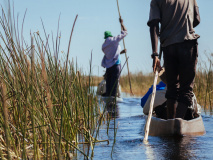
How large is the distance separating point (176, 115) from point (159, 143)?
0.68 meters

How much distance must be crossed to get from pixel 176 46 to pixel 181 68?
0.89ft

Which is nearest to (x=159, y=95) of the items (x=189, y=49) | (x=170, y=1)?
(x=189, y=49)

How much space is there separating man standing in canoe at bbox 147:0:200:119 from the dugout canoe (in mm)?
163

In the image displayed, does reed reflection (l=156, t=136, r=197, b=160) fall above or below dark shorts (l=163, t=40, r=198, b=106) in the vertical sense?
below

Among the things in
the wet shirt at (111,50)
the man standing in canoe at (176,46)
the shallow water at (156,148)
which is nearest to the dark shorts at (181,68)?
the man standing in canoe at (176,46)

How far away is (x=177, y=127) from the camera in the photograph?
487cm

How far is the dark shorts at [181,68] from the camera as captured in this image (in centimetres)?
489

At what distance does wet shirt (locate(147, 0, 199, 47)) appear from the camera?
4895 mm

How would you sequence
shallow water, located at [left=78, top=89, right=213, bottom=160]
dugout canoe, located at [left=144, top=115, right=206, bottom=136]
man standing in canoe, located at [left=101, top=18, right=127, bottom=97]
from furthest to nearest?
man standing in canoe, located at [left=101, top=18, right=127, bottom=97] < dugout canoe, located at [left=144, top=115, right=206, bottom=136] < shallow water, located at [left=78, top=89, right=213, bottom=160]

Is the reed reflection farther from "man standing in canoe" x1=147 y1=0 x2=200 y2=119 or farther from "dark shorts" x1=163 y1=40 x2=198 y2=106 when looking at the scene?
"dark shorts" x1=163 y1=40 x2=198 y2=106

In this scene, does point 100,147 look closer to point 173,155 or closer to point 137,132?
point 173,155

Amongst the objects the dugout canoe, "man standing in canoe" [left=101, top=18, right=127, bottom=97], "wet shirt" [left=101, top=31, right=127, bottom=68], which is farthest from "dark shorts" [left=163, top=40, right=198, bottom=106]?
"wet shirt" [left=101, top=31, right=127, bottom=68]

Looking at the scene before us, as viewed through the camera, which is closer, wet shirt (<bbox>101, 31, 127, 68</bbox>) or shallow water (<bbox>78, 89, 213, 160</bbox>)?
shallow water (<bbox>78, 89, 213, 160</bbox>)

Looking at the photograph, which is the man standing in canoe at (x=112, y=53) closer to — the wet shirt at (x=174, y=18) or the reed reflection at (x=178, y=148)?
the wet shirt at (x=174, y=18)
